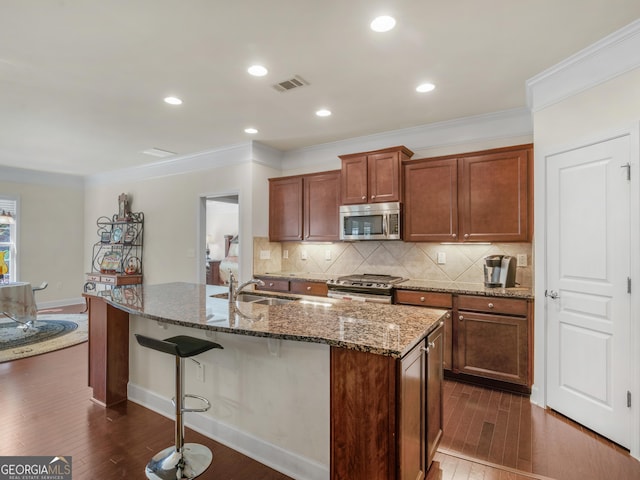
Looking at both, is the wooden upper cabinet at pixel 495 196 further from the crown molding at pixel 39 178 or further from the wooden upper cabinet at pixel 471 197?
the crown molding at pixel 39 178

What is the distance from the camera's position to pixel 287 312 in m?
2.11

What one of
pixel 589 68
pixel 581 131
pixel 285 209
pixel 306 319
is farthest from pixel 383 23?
pixel 285 209

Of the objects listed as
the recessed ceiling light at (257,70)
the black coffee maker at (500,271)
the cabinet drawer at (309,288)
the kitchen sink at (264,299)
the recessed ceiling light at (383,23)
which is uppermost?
the recessed ceiling light at (257,70)

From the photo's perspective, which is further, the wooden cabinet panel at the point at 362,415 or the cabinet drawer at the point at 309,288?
the cabinet drawer at the point at 309,288

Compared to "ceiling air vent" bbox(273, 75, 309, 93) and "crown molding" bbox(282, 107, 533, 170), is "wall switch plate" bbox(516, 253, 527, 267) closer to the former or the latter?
"crown molding" bbox(282, 107, 533, 170)

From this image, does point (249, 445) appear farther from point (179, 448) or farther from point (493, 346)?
point (493, 346)

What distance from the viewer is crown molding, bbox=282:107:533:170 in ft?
11.7

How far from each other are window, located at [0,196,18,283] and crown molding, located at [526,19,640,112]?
27.7 feet

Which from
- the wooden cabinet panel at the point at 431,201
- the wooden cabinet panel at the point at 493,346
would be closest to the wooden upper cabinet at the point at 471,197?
the wooden cabinet panel at the point at 431,201

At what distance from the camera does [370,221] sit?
4.04 meters

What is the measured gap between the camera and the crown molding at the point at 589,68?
7.29 feet

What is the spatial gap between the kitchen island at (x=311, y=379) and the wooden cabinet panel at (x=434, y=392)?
0.01 m

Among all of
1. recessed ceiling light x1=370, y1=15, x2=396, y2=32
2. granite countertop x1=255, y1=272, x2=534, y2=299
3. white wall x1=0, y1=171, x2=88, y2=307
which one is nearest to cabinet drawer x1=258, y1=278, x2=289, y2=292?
granite countertop x1=255, y1=272, x2=534, y2=299

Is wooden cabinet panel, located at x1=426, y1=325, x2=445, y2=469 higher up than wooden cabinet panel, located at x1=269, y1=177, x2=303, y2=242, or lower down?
lower down
